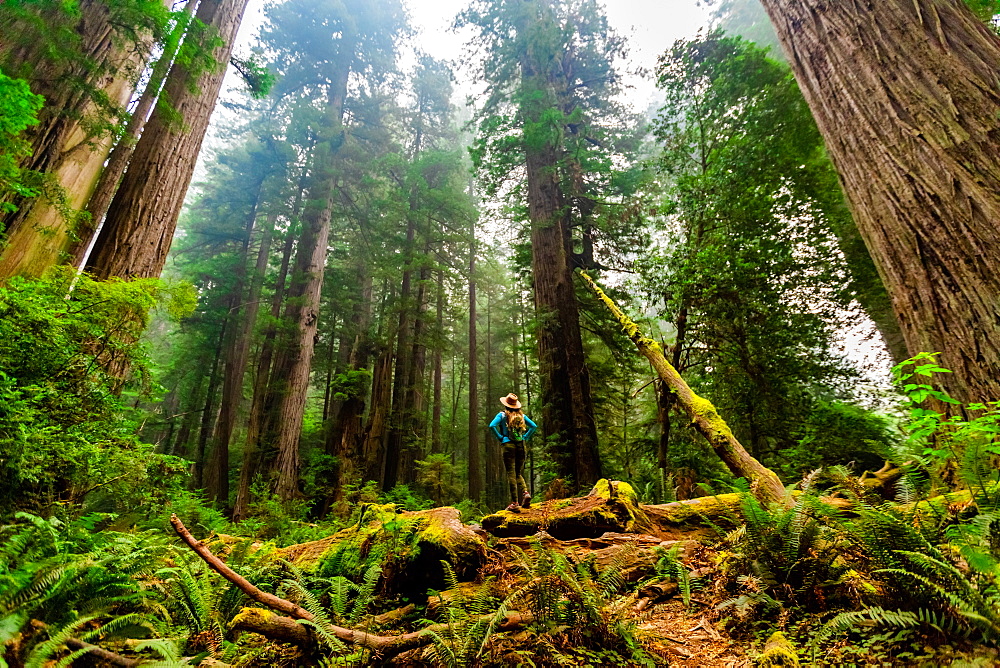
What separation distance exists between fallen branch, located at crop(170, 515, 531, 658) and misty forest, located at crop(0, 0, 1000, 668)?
2 cm

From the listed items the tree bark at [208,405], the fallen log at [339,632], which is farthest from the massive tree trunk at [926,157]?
the tree bark at [208,405]

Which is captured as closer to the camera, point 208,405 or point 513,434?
point 513,434

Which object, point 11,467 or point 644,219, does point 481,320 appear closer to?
point 644,219

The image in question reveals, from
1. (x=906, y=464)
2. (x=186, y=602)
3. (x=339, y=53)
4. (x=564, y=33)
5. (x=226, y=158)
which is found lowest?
(x=186, y=602)

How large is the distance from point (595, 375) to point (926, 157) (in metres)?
7.65

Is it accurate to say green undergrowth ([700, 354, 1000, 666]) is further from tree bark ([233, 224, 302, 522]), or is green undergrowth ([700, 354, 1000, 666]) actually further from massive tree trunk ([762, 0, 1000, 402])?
tree bark ([233, 224, 302, 522])

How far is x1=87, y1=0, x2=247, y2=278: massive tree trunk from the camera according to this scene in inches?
172

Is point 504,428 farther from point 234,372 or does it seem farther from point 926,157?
point 234,372

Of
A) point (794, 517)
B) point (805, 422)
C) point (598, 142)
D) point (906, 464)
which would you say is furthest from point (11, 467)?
point (598, 142)

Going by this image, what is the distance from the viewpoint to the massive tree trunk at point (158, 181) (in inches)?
172

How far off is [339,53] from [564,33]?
1049 cm

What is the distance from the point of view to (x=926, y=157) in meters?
2.99

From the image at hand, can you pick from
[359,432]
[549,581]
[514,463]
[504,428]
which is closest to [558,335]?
[504,428]

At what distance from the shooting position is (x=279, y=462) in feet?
33.6
